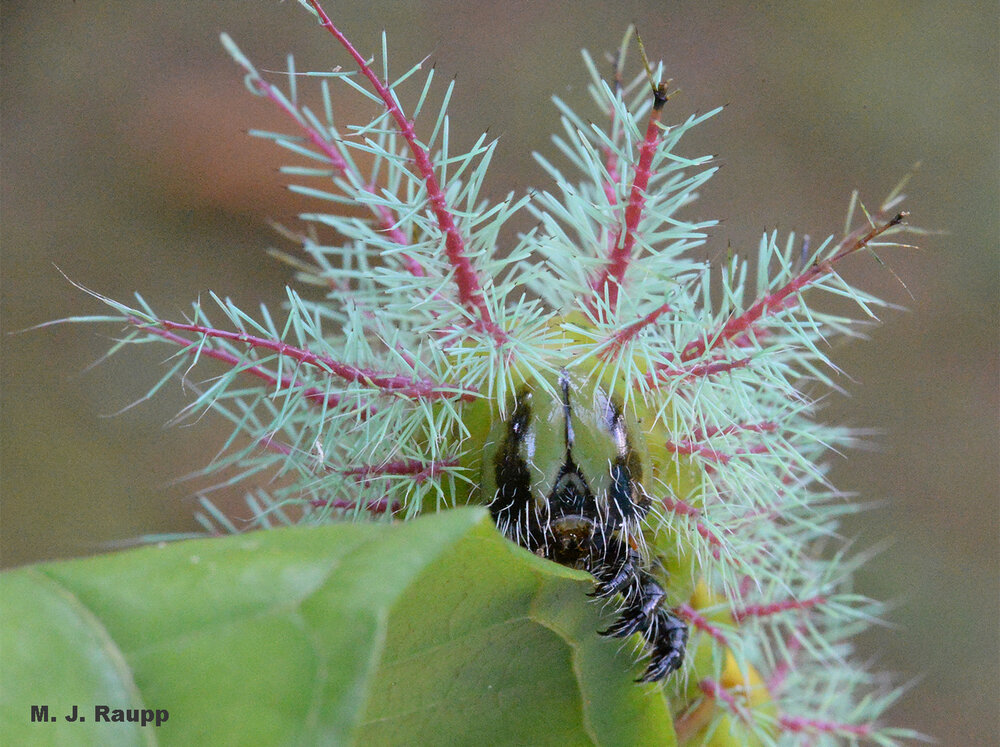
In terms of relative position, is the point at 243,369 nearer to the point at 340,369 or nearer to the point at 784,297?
the point at 340,369

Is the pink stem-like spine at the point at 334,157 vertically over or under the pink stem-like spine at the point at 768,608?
over

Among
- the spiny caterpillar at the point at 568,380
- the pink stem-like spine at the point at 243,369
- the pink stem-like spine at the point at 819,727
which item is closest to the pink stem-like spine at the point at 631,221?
the spiny caterpillar at the point at 568,380

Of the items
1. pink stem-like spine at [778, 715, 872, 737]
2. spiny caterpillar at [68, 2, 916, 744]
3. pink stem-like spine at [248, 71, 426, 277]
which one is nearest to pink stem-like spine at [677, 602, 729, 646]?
spiny caterpillar at [68, 2, 916, 744]

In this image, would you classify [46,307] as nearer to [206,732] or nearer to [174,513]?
[174,513]

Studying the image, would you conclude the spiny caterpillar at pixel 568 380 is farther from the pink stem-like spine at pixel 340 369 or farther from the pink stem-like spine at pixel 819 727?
the pink stem-like spine at pixel 819 727

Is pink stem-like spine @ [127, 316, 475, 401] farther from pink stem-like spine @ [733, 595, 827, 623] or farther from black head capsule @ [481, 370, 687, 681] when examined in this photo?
pink stem-like spine @ [733, 595, 827, 623]

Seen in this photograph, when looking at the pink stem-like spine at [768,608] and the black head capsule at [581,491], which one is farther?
the pink stem-like spine at [768,608]

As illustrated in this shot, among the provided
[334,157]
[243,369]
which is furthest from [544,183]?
[243,369]
